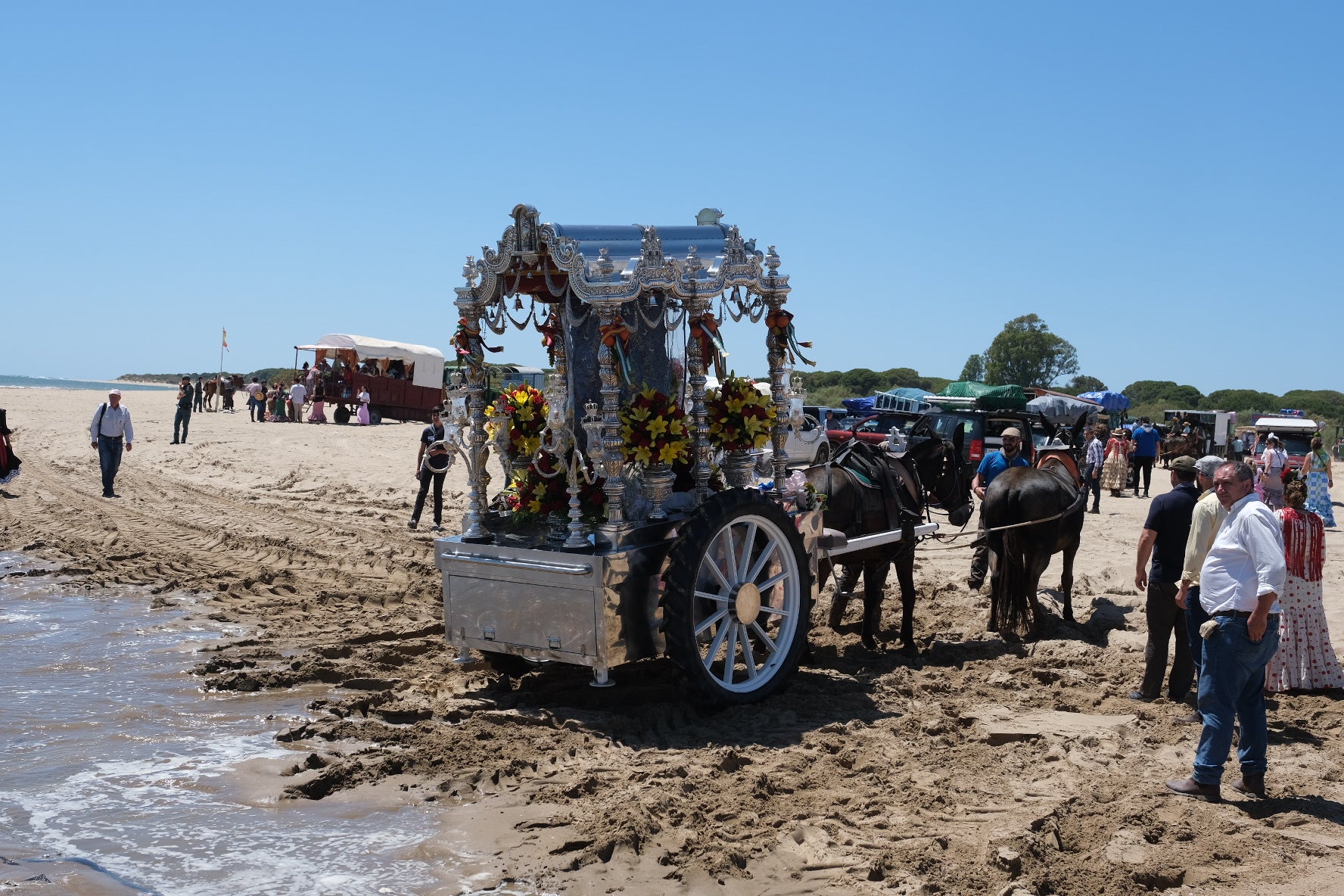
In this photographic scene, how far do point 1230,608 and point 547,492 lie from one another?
403cm

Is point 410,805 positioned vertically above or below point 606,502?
below

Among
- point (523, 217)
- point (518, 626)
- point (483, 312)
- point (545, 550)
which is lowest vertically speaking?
point (518, 626)

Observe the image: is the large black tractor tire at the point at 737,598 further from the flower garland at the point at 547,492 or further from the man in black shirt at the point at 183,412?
the man in black shirt at the point at 183,412

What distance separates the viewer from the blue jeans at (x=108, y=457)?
18016 mm

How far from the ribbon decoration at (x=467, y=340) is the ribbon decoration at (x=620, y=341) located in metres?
0.93

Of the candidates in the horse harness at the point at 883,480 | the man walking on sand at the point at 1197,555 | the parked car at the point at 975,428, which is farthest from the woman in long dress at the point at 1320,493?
the man walking on sand at the point at 1197,555

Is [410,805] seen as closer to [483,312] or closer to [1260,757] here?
[483,312]

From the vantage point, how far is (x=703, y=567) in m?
7.02

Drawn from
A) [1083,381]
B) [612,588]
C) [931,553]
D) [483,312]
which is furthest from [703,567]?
[1083,381]

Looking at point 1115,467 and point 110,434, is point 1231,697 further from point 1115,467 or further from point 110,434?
point 1115,467

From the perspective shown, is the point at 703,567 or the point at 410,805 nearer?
the point at 410,805

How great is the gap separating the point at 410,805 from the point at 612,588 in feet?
5.38

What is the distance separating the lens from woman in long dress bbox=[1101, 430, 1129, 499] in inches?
860

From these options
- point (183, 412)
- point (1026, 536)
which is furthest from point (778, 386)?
point (183, 412)
